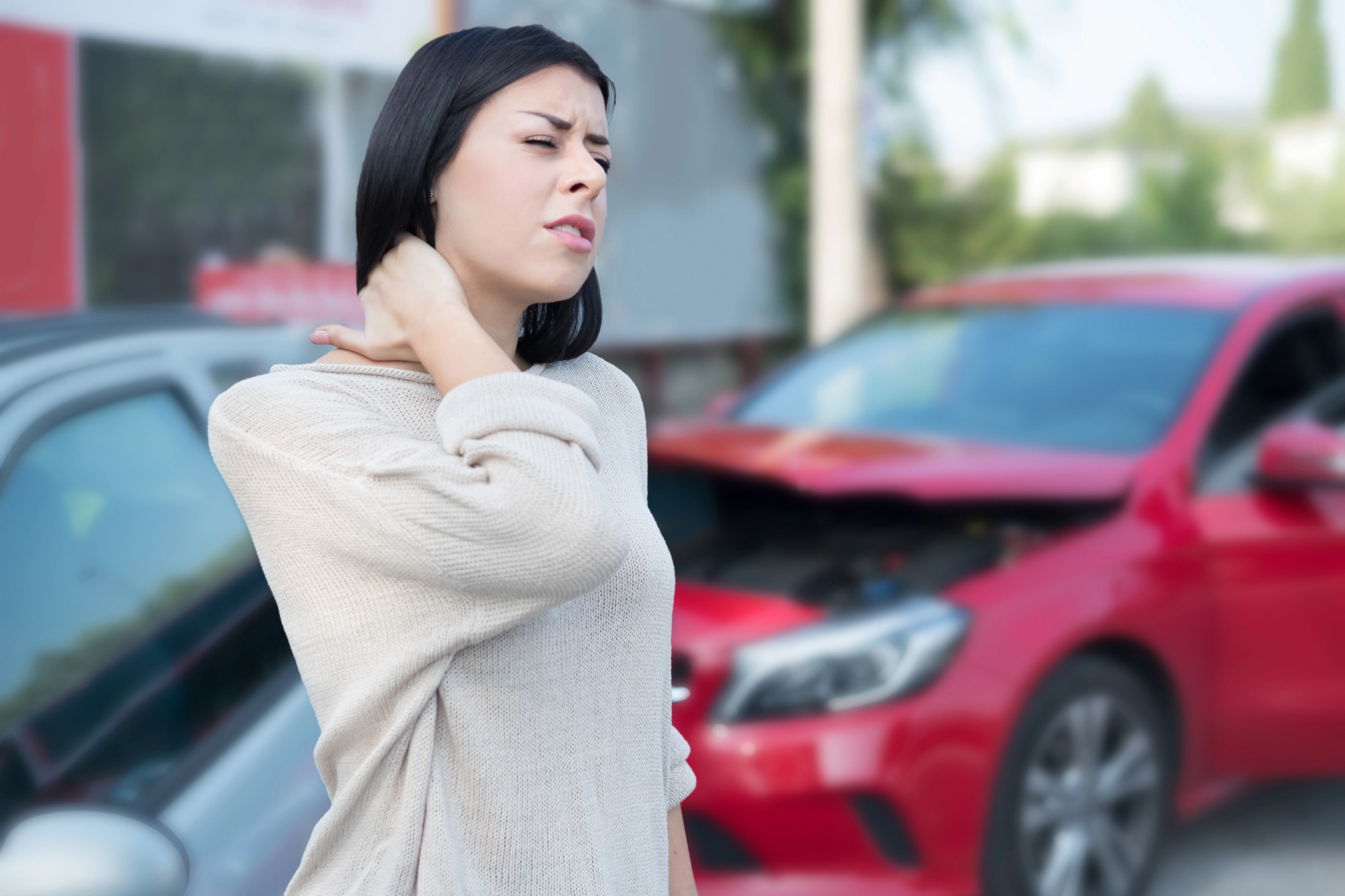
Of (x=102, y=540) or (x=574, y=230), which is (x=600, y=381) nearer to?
(x=574, y=230)

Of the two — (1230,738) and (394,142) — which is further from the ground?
(394,142)

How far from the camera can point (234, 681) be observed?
1.99 metres

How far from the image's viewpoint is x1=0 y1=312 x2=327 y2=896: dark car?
1677 mm

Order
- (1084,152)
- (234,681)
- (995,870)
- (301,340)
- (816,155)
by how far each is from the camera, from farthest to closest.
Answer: (1084,152) → (816,155) → (995,870) → (301,340) → (234,681)

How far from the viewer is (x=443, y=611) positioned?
1.20 metres

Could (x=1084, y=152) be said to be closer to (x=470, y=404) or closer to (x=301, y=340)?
(x=301, y=340)

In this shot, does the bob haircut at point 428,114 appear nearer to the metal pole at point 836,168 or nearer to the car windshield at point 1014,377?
the car windshield at point 1014,377

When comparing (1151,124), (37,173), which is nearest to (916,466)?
(37,173)

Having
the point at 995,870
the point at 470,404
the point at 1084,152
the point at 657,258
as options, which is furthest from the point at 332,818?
the point at 1084,152

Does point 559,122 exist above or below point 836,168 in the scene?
above

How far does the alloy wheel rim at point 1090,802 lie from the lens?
10.0ft

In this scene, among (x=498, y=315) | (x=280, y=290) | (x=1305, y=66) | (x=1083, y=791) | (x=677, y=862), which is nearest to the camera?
(x=498, y=315)

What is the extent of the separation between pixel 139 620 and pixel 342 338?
0.79m

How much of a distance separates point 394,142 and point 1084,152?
15407 mm
